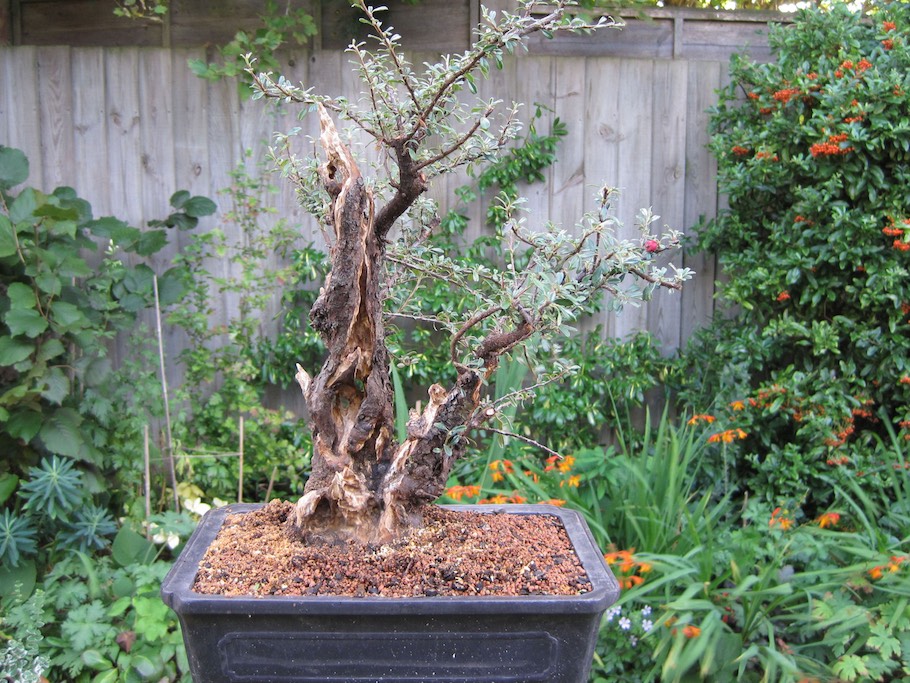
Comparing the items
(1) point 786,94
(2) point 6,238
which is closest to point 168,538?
(2) point 6,238

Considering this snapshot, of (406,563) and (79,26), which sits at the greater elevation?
(79,26)

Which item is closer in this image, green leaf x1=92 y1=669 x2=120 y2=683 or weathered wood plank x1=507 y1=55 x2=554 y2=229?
green leaf x1=92 y1=669 x2=120 y2=683

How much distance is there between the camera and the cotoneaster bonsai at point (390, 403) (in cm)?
127

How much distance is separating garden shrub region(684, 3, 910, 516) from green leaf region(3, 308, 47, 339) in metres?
2.25

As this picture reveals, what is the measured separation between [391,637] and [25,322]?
1853 millimetres

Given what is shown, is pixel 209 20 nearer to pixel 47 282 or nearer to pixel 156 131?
pixel 156 131

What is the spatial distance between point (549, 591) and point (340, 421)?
21.1 inches

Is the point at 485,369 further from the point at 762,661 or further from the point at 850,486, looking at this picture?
the point at 850,486

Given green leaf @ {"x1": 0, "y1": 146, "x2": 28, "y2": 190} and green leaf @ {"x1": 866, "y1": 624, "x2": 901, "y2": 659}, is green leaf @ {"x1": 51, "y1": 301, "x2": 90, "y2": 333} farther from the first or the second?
green leaf @ {"x1": 866, "y1": 624, "x2": 901, "y2": 659}

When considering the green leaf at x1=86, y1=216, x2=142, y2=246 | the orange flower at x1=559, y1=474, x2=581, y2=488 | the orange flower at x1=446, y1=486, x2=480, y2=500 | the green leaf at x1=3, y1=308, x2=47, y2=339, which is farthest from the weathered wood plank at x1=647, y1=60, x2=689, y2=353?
the green leaf at x1=3, y1=308, x2=47, y2=339

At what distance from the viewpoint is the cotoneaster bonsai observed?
4.15 ft

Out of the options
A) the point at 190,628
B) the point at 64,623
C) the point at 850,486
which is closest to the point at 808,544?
the point at 850,486

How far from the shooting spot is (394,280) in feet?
5.63

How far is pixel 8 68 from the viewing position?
3.02 metres
